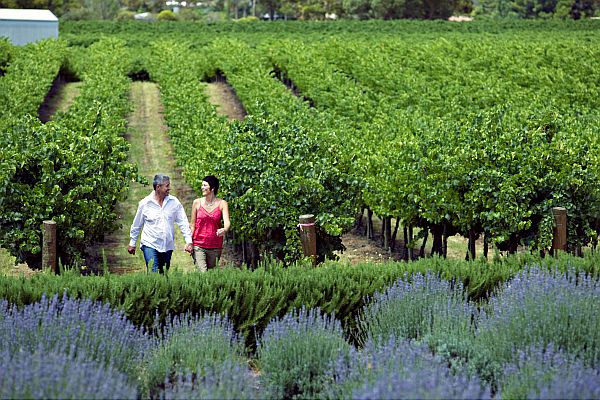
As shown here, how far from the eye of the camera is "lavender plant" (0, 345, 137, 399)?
206 inches

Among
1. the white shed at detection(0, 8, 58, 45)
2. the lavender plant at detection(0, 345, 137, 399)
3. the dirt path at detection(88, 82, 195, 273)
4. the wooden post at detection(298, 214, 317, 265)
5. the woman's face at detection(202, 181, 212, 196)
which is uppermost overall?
the white shed at detection(0, 8, 58, 45)

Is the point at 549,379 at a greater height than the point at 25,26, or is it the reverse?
the point at 25,26

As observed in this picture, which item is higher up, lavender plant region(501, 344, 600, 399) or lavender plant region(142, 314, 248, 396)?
lavender plant region(501, 344, 600, 399)

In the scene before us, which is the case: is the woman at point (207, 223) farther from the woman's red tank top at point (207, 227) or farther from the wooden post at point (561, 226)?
the wooden post at point (561, 226)

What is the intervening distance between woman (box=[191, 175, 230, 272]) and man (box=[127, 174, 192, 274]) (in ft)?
0.71

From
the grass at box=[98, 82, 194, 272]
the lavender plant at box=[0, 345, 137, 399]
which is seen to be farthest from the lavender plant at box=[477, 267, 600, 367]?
the grass at box=[98, 82, 194, 272]

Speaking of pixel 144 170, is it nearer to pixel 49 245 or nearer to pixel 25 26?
pixel 49 245

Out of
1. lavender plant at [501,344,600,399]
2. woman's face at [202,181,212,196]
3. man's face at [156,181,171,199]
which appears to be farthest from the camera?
woman's face at [202,181,212,196]

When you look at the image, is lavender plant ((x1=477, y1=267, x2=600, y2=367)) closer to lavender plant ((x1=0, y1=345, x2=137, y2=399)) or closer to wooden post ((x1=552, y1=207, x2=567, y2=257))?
lavender plant ((x1=0, y1=345, x2=137, y2=399))

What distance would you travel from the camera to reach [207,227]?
11.2 metres

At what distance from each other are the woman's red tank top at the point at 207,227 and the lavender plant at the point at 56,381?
215 inches

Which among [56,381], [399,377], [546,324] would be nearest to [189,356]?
[56,381]

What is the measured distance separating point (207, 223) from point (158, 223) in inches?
23.2

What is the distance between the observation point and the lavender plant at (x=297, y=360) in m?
6.50
